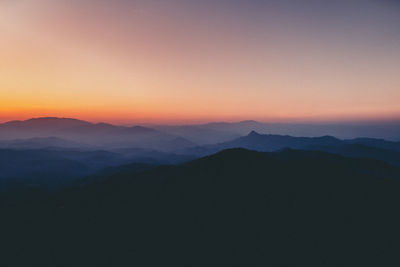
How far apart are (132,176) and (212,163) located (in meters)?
42.6

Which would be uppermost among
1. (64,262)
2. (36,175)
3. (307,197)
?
(307,197)

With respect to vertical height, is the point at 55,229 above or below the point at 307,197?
below

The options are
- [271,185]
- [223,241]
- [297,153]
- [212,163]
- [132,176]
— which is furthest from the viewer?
[297,153]

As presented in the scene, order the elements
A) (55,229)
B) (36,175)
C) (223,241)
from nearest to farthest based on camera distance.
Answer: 1. (223,241)
2. (55,229)
3. (36,175)

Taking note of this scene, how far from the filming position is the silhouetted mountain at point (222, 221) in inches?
1666

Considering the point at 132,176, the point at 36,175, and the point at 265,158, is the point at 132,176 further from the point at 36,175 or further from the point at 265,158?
the point at 36,175

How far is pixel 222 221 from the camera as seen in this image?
51.8 m

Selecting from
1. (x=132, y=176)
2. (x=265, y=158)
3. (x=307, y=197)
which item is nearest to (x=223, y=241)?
(x=307, y=197)

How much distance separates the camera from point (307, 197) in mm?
60906

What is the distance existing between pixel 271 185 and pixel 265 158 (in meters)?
18.9

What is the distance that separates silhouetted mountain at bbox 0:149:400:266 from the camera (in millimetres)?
42312

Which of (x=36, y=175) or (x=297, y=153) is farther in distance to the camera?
(x=36, y=175)

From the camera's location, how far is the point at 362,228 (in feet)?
164

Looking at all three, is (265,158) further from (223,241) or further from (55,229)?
(55,229)
